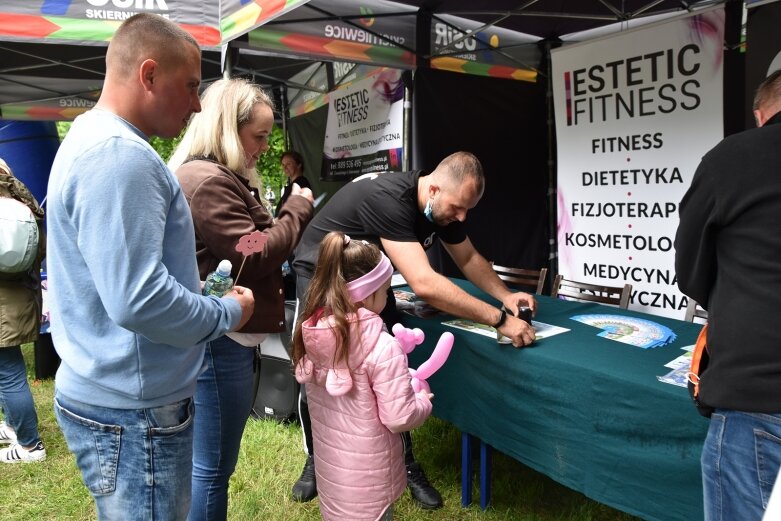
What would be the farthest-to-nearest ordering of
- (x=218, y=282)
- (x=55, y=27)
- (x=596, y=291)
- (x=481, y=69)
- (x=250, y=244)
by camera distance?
(x=481, y=69)
(x=55, y=27)
(x=596, y=291)
(x=250, y=244)
(x=218, y=282)

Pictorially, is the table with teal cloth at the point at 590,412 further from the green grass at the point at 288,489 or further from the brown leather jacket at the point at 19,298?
the brown leather jacket at the point at 19,298

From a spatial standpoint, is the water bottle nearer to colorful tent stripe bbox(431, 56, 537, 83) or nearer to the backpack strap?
the backpack strap

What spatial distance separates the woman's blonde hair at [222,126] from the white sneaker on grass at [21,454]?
2.25 meters

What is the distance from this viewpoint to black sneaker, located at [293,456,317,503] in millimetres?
2491

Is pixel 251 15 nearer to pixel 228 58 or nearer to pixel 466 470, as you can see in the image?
pixel 228 58

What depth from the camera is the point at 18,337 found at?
2.73 meters

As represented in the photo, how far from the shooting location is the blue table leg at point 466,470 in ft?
7.60

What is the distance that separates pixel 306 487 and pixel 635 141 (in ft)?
9.41

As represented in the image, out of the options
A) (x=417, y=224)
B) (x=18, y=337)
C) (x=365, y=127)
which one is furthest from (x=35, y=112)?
(x=417, y=224)

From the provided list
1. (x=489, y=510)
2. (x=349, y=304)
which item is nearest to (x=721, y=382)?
(x=349, y=304)

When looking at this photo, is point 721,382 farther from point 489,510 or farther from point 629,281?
point 629,281

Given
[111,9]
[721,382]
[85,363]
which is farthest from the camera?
[111,9]

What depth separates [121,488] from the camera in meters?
1.04

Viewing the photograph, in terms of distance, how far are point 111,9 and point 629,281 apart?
3.81 meters
